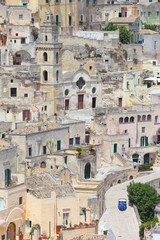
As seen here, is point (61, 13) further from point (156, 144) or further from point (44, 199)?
point (44, 199)

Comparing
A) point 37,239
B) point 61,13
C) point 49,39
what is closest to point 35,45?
point 49,39

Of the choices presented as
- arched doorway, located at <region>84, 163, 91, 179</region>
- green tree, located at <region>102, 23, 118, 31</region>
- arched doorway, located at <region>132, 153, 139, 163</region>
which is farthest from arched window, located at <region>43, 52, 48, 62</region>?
green tree, located at <region>102, 23, 118, 31</region>

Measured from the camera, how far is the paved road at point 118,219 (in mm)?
66875

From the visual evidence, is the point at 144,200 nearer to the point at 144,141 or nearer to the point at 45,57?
the point at 144,141

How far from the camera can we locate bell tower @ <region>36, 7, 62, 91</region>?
85.9m

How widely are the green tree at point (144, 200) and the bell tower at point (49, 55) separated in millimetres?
17854

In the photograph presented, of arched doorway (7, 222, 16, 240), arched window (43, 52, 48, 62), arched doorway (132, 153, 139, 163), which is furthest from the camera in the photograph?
arched window (43, 52, 48, 62)

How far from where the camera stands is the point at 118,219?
7000 cm

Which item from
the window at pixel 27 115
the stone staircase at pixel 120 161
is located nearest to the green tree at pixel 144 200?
the stone staircase at pixel 120 161

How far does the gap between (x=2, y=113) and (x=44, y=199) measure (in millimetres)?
18534

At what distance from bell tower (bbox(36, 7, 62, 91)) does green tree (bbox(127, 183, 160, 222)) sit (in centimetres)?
1785

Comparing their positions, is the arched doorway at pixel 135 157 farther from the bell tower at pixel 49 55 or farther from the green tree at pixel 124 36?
the green tree at pixel 124 36

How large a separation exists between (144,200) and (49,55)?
806 inches

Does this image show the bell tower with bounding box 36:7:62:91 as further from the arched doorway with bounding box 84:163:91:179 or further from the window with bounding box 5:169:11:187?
the window with bounding box 5:169:11:187
